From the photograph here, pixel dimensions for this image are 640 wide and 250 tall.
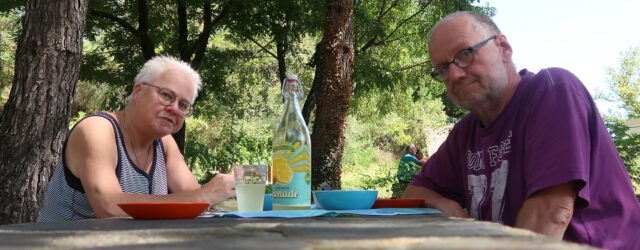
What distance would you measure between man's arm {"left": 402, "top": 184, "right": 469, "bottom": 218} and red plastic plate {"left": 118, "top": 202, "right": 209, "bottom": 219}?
2.69 feet

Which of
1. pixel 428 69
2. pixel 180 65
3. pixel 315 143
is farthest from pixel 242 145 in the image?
pixel 180 65

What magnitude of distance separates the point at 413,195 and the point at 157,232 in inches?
62.3

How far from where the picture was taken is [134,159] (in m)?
2.73

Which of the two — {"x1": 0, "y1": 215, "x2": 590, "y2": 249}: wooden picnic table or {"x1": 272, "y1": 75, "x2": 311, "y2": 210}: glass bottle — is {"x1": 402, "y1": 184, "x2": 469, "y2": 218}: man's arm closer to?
{"x1": 272, "y1": 75, "x2": 311, "y2": 210}: glass bottle

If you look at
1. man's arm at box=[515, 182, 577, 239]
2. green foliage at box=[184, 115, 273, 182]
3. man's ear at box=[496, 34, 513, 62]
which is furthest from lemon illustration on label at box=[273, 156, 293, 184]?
green foliage at box=[184, 115, 273, 182]

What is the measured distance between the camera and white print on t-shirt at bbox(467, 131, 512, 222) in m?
1.97

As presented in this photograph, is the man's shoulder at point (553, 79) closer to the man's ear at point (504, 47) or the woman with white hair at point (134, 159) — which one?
the man's ear at point (504, 47)

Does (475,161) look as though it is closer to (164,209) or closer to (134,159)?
(164,209)

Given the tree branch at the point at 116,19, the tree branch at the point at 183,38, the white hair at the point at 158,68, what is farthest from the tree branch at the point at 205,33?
the white hair at the point at 158,68

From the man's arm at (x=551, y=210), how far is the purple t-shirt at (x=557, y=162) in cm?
3

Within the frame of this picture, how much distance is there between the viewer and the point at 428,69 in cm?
1492

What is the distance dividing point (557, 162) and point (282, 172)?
2.69 ft

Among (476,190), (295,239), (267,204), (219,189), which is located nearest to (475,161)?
(476,190)

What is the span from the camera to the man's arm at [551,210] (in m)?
1.63
